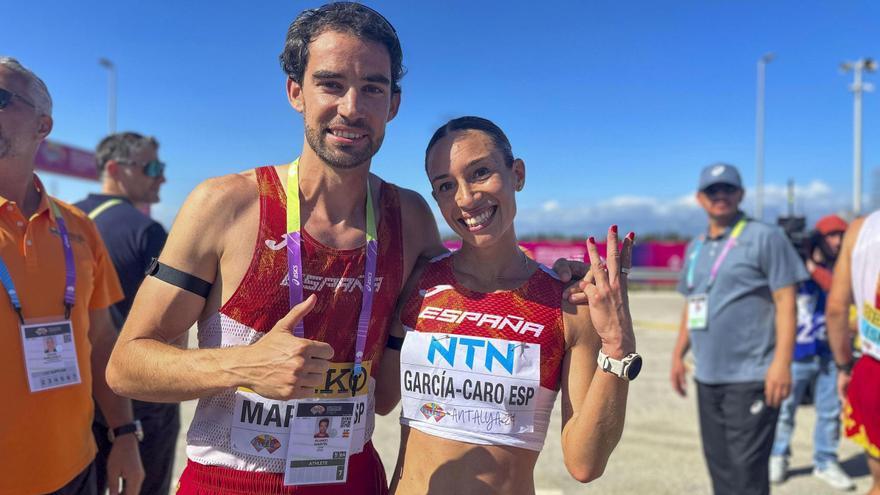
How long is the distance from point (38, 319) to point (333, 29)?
5.25ft

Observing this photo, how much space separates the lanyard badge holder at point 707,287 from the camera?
434 centimetres

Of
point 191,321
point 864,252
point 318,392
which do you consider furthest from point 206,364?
point 864,252

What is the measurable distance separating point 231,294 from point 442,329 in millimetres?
725

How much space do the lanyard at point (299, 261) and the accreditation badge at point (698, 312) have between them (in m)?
3.24

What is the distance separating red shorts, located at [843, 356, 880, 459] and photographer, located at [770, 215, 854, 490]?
5.09ft

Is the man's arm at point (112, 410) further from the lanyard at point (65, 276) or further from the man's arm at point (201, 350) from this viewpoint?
the man's arm at point (201, 350)

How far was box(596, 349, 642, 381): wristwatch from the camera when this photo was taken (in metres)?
1.72

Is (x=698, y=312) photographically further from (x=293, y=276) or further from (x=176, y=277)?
(x=176, y=277)

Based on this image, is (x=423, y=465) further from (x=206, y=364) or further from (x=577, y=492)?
(x=577, y=492)

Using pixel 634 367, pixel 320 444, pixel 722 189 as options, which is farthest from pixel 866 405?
pixel 320 444

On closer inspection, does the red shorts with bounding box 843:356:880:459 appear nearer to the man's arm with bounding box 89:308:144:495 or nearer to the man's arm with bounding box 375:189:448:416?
the man's arm with bounding box 375:189:448:416

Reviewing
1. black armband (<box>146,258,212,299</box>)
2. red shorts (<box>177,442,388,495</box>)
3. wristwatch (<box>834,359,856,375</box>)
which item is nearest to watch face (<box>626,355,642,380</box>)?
red shorts (<box>177,442,388,495</box>)

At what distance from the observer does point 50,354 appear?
2.29 meters

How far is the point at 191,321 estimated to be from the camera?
1903mm
